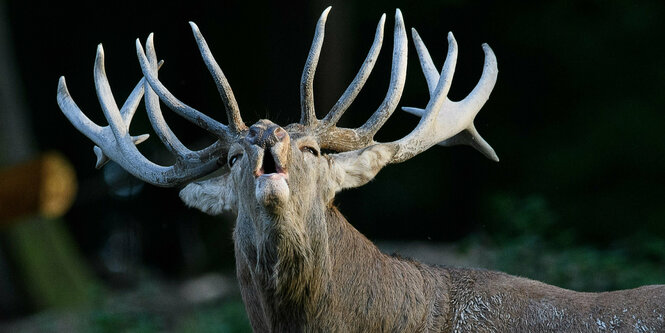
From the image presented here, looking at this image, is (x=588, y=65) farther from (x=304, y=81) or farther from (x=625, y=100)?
(x=304, y=81)

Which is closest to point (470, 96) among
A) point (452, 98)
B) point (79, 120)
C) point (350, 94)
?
point (350, 94)

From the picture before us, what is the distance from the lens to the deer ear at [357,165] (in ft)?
14.9

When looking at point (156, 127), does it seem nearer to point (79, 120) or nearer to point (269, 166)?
point (79, 120)

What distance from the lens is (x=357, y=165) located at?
15.1 feet

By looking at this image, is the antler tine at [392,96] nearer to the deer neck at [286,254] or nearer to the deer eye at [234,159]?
the deer neck at [286,254]

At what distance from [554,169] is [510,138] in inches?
24.9

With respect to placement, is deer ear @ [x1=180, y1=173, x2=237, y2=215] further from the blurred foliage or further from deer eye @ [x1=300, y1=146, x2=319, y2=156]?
the blurred foliage

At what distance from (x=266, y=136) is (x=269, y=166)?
6.1 inches

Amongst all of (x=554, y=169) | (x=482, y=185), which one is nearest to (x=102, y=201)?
(x=482, y=185)

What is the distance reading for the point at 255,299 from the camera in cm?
445

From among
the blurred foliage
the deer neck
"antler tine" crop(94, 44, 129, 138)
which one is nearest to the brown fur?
the deer neck

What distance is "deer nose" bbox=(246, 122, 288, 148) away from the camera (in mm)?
3920

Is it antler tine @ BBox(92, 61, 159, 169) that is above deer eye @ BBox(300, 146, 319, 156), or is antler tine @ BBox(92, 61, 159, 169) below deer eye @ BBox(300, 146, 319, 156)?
below

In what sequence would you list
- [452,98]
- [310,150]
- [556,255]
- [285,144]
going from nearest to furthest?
[285,144]
[310,150]
[556,255]
[452,98]
